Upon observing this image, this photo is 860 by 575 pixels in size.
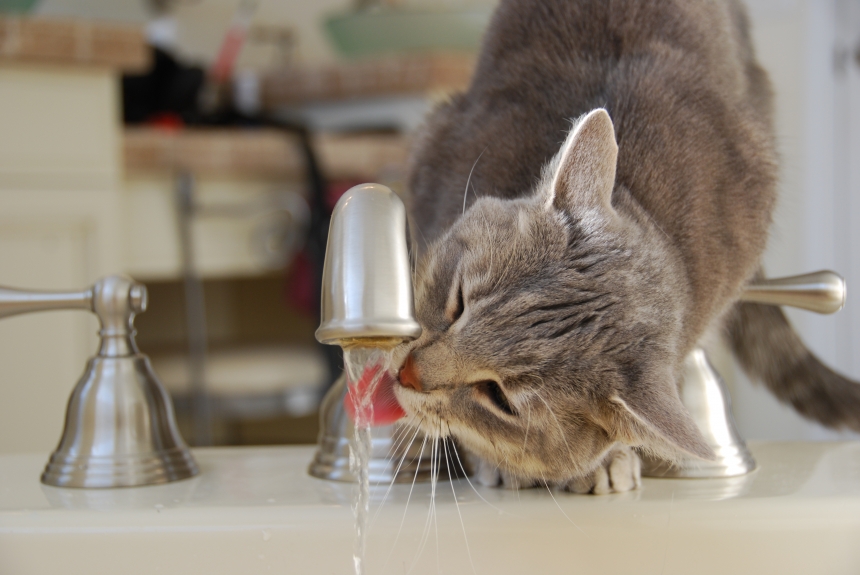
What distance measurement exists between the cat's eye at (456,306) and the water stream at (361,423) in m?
0.13

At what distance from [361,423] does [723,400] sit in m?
0.31

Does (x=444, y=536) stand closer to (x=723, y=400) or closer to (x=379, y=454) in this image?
(x=379, y=454)

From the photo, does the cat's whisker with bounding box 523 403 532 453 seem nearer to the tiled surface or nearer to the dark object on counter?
the tiled surface

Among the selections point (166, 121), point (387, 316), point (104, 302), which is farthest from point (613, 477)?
point (166, 121)

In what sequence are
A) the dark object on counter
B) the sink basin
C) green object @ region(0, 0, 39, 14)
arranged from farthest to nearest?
the dark object on counter, green object @ region(0, 0, 39, 14), the sink basin

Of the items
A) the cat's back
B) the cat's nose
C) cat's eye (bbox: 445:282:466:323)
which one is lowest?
the cat's nose

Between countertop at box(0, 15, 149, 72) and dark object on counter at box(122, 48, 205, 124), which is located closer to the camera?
countertop at box(0, 15, 149, 72)

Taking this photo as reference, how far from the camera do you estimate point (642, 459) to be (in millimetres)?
675

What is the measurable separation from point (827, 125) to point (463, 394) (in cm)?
163

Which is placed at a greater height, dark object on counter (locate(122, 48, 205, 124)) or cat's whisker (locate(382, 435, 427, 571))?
dark object on counter (locate(122, 48, 205, 124))

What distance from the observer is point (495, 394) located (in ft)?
2.19

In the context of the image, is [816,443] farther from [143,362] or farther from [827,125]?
[827,125]

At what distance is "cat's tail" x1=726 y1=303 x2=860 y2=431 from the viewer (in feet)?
2.91

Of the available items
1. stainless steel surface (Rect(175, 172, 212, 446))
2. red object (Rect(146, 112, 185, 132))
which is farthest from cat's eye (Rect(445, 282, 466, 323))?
red object (Rect(146, 112, 185, 132))
